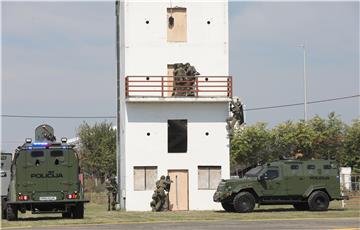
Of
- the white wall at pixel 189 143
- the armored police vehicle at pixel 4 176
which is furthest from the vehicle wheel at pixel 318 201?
the armored police vehicle at pixel 4 176

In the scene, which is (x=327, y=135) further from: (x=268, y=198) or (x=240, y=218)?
(x=240, y=218)

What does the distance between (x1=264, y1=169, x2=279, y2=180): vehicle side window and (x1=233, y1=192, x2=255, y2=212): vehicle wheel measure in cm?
117

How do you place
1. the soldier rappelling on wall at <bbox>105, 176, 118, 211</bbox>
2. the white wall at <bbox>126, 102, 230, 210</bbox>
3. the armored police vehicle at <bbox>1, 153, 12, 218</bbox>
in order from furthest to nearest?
1. the soldier rappelling on wall at <bbox>105, 176, 118, 211</bbox>
2. the white wall at <bbox>126, 102, 230, 210</bbox>
3. the armored police vehicle at <bbox>1, 153, 12, 218</bbox>

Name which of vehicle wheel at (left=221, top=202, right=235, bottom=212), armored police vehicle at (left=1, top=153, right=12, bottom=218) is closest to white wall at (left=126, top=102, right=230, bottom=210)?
vehicle wheel at (left=221, top=202, right=235, bottom=212)

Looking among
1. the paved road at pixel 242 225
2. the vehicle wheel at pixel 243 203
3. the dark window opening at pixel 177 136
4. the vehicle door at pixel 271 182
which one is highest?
the dark window opening at pixel 177 136

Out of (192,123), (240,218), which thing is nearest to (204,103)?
(192,123)

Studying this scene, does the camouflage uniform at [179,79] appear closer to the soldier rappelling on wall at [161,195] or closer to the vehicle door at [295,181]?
the soldier rappelling on wall at [161,195]

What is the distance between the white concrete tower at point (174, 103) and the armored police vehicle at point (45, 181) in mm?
10721

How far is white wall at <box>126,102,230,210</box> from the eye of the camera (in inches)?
1480

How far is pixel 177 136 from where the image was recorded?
3816 cm

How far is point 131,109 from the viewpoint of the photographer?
1494 inches

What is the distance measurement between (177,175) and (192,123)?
2.60 metres

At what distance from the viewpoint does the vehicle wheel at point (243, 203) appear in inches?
1252

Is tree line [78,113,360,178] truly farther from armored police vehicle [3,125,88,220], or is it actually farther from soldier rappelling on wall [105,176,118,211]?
armored police vehicle [3,125,88,220]
